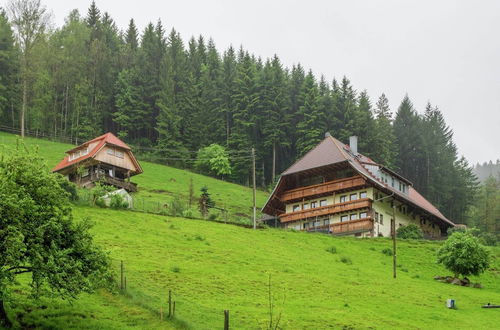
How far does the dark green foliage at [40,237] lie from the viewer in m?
23.5

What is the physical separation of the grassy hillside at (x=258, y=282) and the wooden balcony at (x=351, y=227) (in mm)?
4048

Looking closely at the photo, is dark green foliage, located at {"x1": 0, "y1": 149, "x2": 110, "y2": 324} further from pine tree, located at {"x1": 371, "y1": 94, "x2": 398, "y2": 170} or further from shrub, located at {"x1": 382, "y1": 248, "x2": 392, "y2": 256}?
pine tree, located at {"x1": 371, "y1": 94, "x2": 398, "y2": 170}

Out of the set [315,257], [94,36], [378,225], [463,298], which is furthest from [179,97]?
[463,298]

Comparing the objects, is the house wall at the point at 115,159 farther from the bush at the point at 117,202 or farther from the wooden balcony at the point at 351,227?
the wooden balcony at the point at 351,227

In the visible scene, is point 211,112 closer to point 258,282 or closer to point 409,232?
point 409,232

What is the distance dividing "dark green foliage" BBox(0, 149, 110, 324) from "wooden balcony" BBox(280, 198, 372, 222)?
148 ft

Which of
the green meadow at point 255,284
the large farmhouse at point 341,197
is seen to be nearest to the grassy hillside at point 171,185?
the large farmhouse at point 341,197

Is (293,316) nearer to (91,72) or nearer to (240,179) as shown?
(240,179)

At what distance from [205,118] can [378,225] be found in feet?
185

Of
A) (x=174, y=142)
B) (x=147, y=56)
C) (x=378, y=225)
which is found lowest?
(x=378, y=225)

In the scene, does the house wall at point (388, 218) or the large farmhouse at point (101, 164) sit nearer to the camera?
the house wall at point (388, 218)

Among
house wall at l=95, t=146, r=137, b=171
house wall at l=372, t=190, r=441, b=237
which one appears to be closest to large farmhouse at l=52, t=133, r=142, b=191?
house wall at l=95, t=146, r=137, b=171

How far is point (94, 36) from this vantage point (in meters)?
132

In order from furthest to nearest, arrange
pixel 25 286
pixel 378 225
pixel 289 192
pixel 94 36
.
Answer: pixel 94 36 → pixel 289 192 → pixel 378 225 → pixel 25 286
